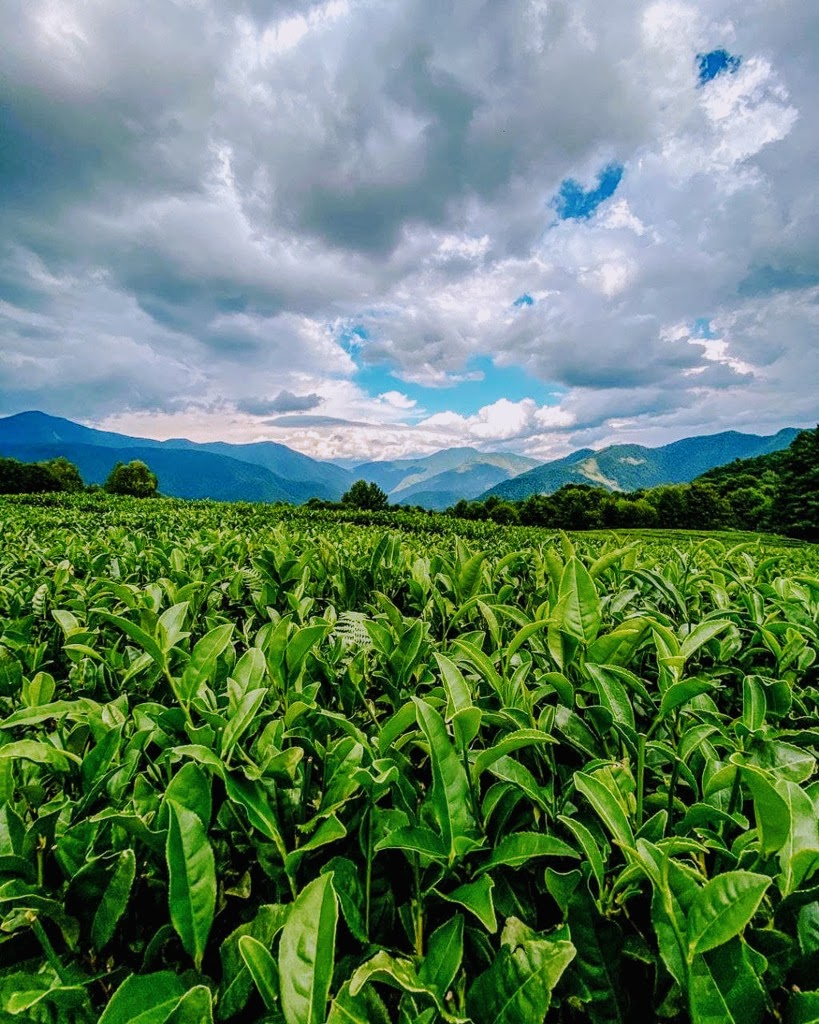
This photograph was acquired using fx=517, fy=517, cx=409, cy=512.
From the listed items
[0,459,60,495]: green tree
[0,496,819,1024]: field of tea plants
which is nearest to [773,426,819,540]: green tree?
[0,496,819,1024]: field of tea plants

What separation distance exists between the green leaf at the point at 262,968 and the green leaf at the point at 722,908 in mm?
600

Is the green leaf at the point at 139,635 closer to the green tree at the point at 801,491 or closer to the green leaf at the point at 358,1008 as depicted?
the green leaf at the point at 358,1008

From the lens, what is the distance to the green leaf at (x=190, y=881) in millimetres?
814

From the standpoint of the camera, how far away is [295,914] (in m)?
0.73

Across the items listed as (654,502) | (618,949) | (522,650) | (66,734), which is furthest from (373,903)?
(654,502)

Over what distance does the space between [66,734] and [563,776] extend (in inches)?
49.6

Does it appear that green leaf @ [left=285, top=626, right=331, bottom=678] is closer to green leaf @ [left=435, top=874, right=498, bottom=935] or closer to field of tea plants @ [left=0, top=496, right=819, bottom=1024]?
field of tea plants @ [left=0, top=496, right=819, bottom=1024]

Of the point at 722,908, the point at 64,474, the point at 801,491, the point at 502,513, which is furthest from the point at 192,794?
the point at 64,474

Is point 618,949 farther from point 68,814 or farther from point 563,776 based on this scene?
point 68,814

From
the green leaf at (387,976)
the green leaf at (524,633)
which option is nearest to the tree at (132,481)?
the green leaf at (524,633)

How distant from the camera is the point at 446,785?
0.96 metres

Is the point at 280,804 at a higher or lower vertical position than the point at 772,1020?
higher

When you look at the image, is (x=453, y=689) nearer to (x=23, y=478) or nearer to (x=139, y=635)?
(x=139, y=635)

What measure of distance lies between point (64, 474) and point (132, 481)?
643 inches
